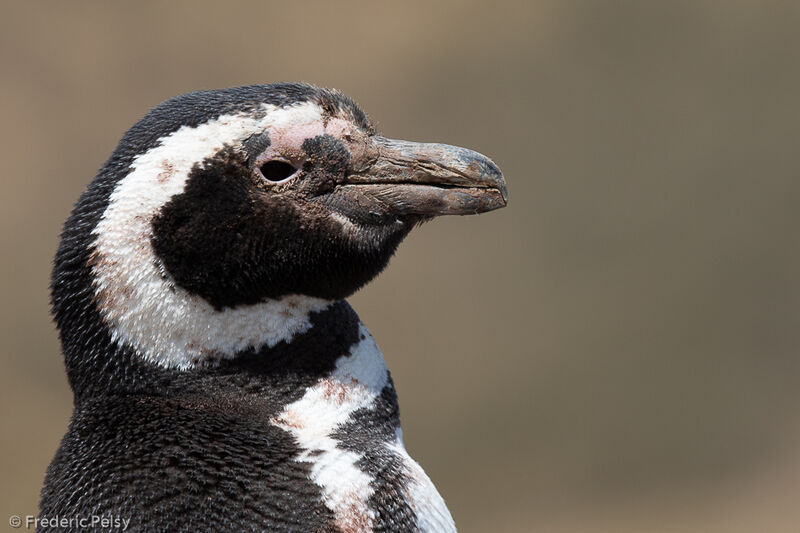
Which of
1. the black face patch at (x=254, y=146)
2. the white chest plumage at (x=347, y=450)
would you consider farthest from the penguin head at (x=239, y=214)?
the white chest plumage at (x=347, y=450)

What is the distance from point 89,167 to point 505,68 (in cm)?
327

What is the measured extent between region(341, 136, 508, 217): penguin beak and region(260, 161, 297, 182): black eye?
0.33 feet

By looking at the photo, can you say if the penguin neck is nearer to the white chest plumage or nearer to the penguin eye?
the white chest plumage

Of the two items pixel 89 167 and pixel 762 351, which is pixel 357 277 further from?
pixel 762 351

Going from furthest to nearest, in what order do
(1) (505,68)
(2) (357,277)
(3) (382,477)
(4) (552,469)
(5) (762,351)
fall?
(1) (505,68) < (5) (762,351) < (4) (552,469) < (2) (357,277) < (3) (382,477)

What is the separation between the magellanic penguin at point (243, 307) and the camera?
1.53 metres

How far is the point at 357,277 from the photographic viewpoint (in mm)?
1736

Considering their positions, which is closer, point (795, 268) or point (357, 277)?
point (357, 277)

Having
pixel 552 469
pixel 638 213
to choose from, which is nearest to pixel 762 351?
pixel 638 213

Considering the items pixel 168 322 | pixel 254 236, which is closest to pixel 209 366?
pixel 168 322

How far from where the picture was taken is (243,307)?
1660 millimetres

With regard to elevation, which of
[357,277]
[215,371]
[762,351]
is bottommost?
[762,351]

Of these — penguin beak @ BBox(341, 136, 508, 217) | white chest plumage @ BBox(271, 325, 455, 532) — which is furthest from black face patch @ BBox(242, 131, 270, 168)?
white chest plumage @ BBox(271, 325, 455, 532)

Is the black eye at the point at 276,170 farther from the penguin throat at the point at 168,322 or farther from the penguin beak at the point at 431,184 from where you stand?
the penguin throat at the point at 168,322
